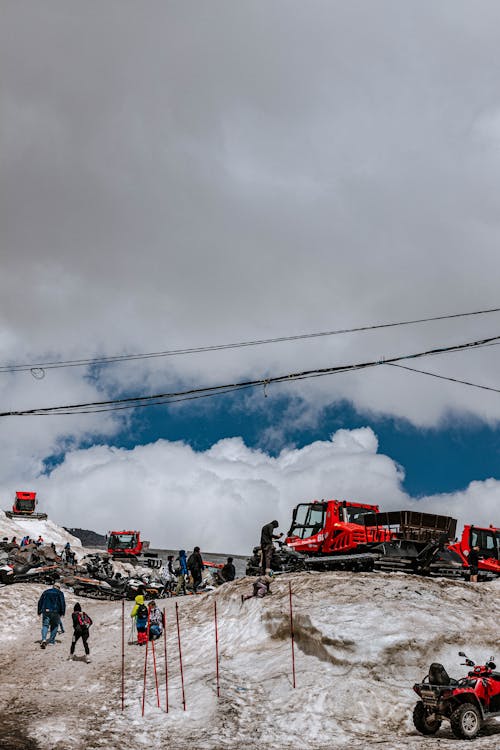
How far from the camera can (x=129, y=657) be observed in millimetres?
17672

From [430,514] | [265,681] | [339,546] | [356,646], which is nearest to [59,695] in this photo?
[265,681]

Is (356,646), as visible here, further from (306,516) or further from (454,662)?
(306,516)

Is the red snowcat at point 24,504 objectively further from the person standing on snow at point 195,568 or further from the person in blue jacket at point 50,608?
the person in blue jacket at point 50,608

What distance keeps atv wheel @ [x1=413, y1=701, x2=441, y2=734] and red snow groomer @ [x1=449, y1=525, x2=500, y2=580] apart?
14.7m

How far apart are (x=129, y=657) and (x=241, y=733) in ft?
23.1

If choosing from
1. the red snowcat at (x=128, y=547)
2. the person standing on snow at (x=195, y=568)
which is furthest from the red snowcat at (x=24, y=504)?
the person standing on snow at (x=195, y=568)

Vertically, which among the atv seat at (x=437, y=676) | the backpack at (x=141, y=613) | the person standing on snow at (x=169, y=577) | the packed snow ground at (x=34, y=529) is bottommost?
the atv seat at (x=437, y=676)

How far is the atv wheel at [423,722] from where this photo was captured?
11.5 metres

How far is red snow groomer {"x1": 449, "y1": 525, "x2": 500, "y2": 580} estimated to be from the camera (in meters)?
26.0

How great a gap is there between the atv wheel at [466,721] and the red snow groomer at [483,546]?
48.7 feet

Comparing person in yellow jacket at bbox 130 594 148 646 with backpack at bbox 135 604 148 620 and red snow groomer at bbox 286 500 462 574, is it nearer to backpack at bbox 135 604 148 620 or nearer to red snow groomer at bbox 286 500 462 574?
backpack at bbox 135 604 148 620

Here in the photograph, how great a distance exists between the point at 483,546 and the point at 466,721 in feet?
55.4

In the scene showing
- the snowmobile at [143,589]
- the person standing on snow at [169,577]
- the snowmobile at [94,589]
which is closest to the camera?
the snowmobile at [143,589]

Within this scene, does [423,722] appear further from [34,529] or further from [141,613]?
[34,529]
